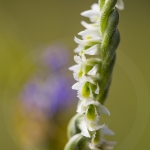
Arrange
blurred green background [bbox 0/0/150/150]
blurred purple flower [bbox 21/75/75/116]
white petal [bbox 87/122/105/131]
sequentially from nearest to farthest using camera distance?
white petal [bbox 87/122/105/131], blurred purple flower [bbox 21/75/75/116], blurred green background [bbox 0/0/150/150]

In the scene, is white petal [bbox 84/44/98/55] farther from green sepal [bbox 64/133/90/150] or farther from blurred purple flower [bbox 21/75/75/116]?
blurred purple flower [bbox 21/75/75/116]

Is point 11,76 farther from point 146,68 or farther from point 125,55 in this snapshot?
point 146,68

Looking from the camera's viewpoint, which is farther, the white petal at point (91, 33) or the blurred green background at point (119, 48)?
the blurred green background at point (119, 48)

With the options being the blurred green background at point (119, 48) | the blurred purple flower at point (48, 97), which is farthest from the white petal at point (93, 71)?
the blurred green background at point (119, 48)

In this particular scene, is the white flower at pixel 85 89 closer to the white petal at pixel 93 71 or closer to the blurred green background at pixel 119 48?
the white petal at pixel 93 71

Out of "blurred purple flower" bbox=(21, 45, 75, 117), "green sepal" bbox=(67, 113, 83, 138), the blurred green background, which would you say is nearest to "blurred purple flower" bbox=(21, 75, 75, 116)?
"blurred purple flower" bbox=(21, 45, 75, 117)

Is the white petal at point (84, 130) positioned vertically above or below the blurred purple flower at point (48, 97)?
below

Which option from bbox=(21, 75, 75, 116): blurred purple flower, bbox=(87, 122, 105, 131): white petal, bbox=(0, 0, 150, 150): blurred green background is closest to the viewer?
bbox=(87, 122, 105, 131): white petal

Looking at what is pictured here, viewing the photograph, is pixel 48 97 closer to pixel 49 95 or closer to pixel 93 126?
pixel 49 95

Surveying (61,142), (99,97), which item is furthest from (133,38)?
(99,97)
